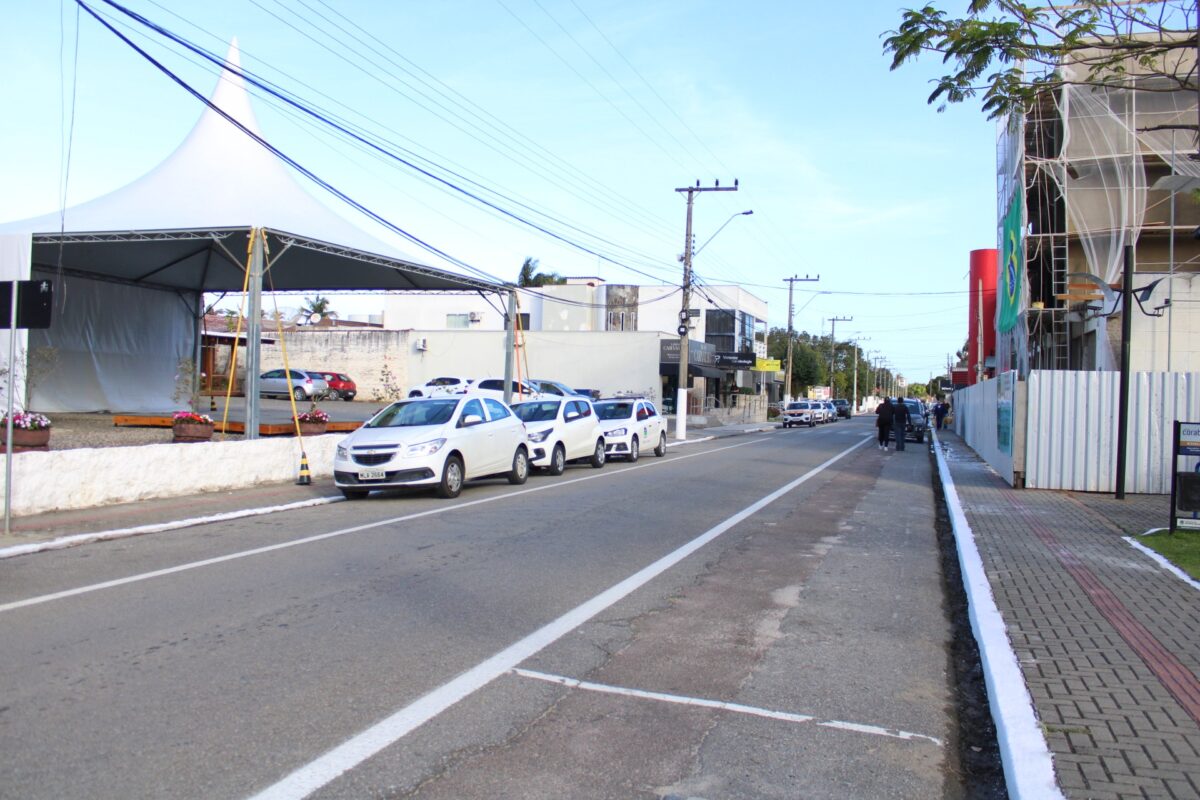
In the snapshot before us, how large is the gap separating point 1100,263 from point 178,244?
80.1ft

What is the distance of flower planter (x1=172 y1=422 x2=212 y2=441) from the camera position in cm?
1684

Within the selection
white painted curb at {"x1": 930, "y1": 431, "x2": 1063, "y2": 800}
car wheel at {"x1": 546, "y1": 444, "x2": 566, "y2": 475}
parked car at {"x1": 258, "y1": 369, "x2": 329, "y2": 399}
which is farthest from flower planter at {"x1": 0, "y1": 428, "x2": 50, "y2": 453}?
parked car at {"x1": 258, "y1": 369, "x2": 329, "y2": 399}

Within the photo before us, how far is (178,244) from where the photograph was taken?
2286 cm

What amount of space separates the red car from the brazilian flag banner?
102 ft

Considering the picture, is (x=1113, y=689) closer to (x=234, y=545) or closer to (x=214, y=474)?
(x=234, y=545)

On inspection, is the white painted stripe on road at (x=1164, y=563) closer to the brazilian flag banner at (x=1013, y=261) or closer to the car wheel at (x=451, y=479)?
the car wheel at (x=451, y=479)

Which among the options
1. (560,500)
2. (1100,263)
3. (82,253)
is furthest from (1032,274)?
(82,253)

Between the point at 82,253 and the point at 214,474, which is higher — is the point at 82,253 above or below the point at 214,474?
above

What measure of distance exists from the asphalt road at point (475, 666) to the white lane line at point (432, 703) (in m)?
0.02

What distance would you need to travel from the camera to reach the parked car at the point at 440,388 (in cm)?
3152

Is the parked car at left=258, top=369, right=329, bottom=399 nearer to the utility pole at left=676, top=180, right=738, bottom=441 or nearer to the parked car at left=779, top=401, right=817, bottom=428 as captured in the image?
the utility pole at left=676, top=180, right=738, bottom=441

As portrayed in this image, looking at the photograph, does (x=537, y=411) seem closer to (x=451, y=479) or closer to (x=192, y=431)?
(x=451, y=479)

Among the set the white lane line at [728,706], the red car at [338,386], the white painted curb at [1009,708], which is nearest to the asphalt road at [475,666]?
the white lane line at [728,706]

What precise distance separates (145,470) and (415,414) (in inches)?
158
